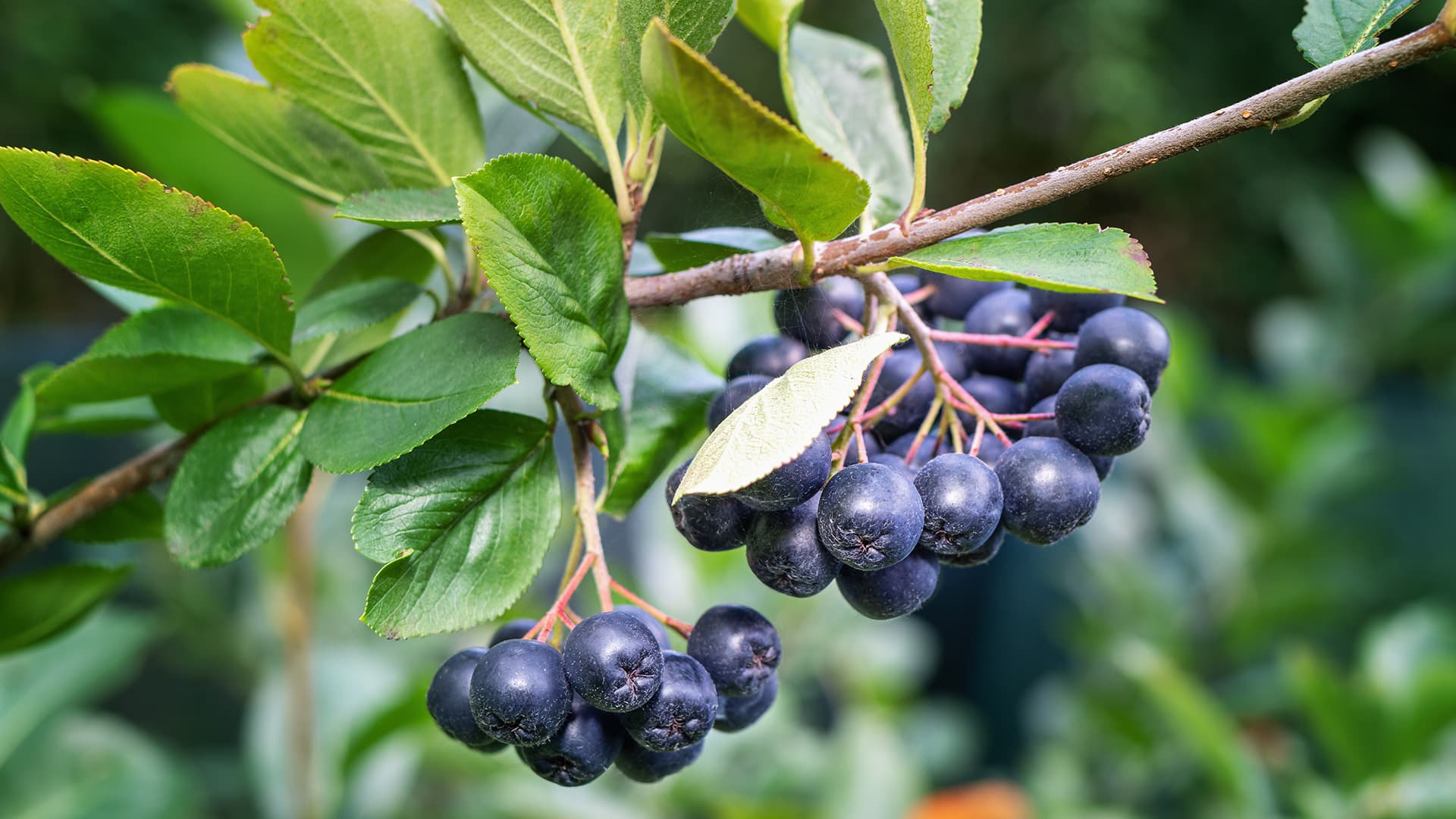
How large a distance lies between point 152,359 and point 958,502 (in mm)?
342

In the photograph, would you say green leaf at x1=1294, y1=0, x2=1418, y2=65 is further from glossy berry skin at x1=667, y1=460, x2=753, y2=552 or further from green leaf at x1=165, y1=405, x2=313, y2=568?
green leaf at x1=165, y1=405, x2=313, y2=568

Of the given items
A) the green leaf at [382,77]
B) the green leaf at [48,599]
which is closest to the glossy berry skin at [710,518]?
the green leaf at [382,77]

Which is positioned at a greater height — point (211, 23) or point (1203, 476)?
point (211, 23)

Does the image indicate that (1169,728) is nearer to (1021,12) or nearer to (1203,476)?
(1203,476)

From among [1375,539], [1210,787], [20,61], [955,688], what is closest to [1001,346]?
[1210,787]

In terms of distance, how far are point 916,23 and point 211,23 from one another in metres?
3.54

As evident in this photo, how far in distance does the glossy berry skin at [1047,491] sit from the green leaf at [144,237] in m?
0.30

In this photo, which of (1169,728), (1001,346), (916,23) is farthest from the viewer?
(1169,728)

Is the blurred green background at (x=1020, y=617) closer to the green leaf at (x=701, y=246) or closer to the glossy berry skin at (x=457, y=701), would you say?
the green leaf at (x=701, y=246)

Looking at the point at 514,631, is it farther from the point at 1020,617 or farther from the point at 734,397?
the point at 1020,617

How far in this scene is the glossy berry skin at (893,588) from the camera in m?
0.40

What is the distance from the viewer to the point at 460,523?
408mm

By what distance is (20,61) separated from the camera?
298 centimetres

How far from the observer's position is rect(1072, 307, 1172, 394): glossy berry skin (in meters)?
0.43
